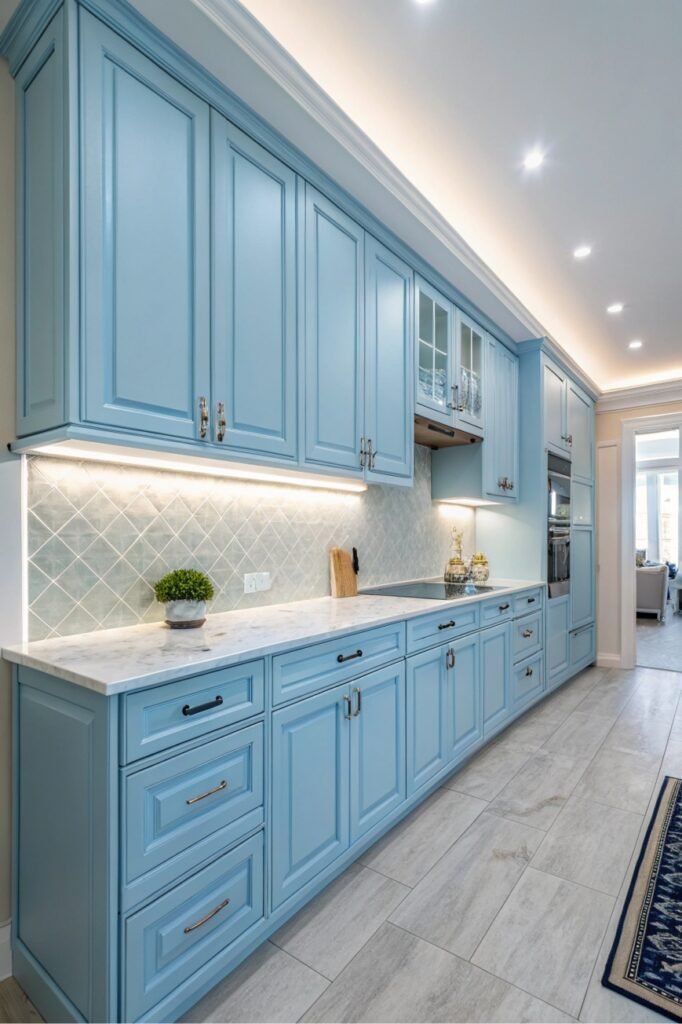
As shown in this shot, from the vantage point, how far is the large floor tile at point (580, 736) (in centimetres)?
312

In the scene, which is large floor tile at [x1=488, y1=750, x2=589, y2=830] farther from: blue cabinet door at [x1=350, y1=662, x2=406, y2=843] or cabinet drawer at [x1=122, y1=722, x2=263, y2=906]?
cabinet drawer at [x1=122, y1=722, x2=263, y2=906]

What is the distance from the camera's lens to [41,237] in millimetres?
1455

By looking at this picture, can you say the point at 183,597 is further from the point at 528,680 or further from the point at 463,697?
the point at 528,680

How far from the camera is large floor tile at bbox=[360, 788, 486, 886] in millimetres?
2006

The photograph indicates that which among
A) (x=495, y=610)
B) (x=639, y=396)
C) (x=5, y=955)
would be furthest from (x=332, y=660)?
(x=639, y=396)

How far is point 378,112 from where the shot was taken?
216 centimetres

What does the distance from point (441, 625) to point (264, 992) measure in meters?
1.48

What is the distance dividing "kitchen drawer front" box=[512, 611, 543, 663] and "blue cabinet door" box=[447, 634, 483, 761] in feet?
2.05

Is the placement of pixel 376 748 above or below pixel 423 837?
above

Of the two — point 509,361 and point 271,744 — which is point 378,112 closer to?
point 509,361

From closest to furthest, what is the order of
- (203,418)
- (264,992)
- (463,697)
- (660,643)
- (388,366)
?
(264,992) < (203,418) < (388,366) < (463,697) < (660,643)

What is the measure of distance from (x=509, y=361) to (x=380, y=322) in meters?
1.76

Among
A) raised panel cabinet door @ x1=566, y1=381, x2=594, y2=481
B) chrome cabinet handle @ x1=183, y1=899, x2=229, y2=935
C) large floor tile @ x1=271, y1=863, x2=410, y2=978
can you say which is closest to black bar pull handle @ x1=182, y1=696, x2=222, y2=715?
chrome cabinet handle @ x1=183, y1=899, x2=229, y2=935

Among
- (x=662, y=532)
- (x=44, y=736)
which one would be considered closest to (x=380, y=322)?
(x=44, y=736)
